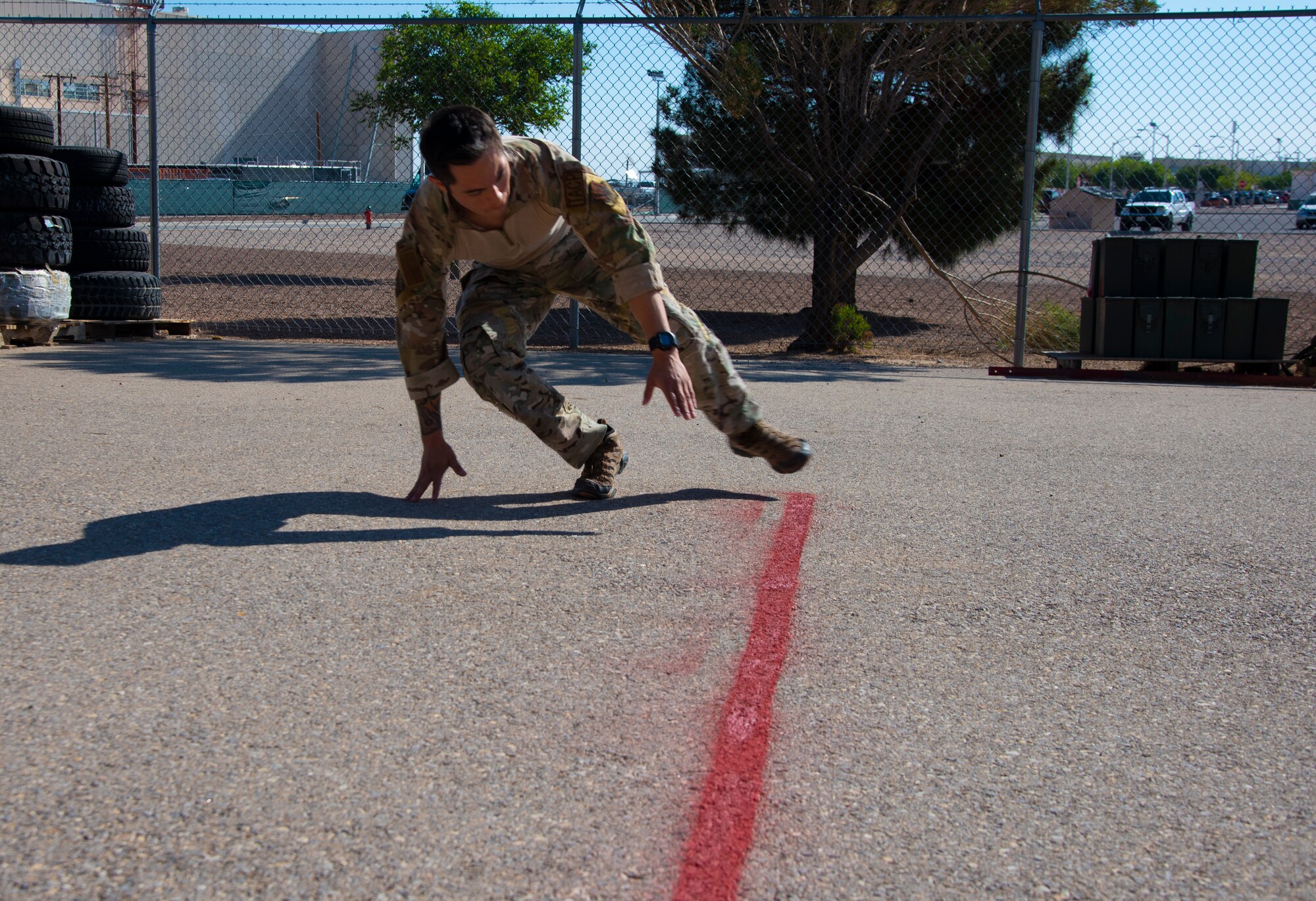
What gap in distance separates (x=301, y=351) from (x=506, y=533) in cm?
574

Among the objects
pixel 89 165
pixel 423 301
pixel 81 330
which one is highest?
pixel 89 165

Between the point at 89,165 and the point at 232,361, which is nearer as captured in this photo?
the point at 232,361

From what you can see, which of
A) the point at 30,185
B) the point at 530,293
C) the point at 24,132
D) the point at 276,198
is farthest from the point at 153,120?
the point at 276,198

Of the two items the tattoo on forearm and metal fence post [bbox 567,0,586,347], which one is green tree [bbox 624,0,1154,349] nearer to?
metal fence post [bbox 567,0,586,347]

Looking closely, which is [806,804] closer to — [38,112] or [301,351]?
[301,351]

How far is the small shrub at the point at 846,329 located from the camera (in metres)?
10.1

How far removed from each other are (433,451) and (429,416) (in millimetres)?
118

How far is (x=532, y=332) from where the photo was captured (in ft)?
13.1

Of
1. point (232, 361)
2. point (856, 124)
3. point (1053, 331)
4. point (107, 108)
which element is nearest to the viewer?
point (232, 361)

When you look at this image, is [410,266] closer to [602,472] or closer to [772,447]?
[602,472]

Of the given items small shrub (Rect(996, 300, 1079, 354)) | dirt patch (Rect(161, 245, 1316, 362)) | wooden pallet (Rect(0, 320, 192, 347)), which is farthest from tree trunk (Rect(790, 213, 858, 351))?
wooden pallet (Rect(0, 320, 192, 347))

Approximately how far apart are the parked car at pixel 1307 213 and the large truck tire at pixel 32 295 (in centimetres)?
1019

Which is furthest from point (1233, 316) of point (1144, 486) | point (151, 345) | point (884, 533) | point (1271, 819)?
point (151, 345)

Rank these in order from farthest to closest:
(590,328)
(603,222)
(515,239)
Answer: (590,328) < (515,239) < (603,222)
